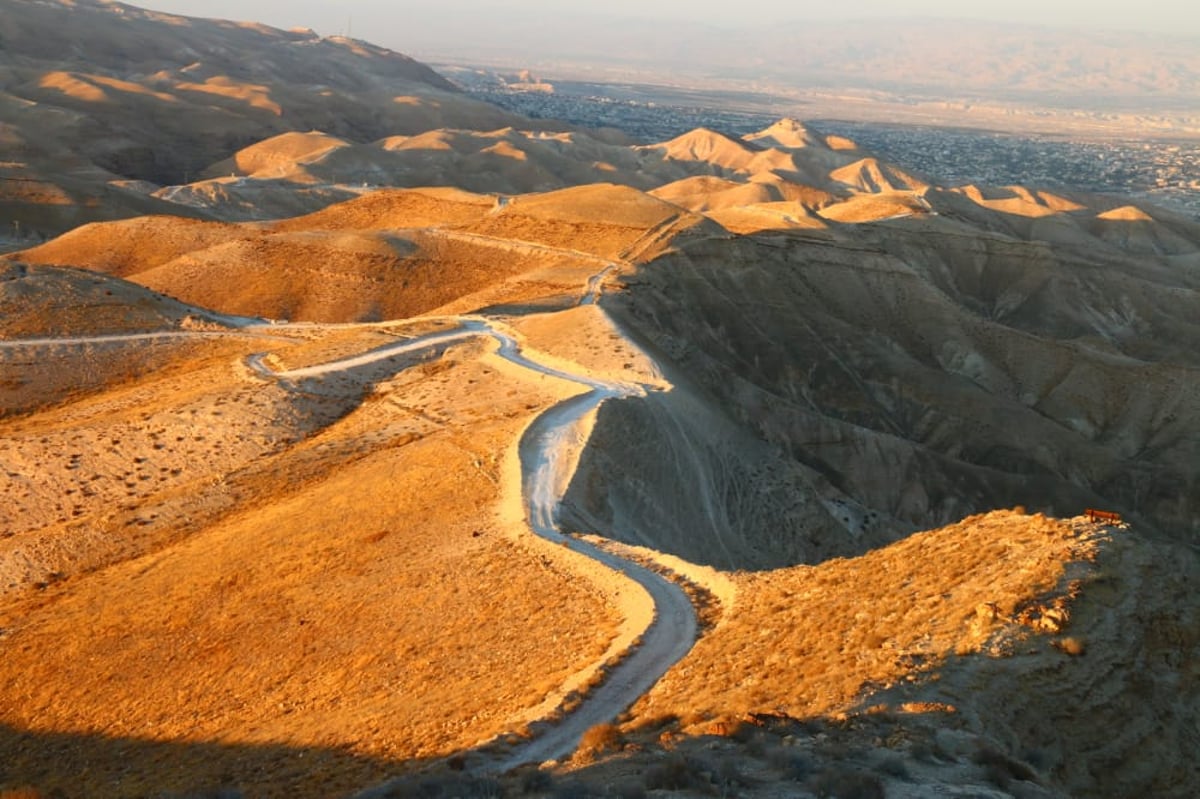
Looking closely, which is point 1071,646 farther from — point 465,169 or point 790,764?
point 465,169

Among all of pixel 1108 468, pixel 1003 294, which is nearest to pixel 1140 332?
pixel 1003 294

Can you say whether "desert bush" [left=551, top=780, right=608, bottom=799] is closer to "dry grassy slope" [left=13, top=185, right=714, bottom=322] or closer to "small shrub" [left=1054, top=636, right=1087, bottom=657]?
"small shrub" [left=1054, top=636, right=1087, bottom=657]

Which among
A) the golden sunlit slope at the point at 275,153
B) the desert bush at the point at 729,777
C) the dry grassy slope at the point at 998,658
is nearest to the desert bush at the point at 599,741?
the dry grassy slope at the point at 998,658

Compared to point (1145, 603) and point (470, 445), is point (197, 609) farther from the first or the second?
point (1145, 603)

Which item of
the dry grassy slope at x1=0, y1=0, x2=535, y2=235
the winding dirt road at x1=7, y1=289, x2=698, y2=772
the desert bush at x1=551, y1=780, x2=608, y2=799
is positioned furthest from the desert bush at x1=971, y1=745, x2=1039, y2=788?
the dry grassy slope at x1=0, y1=0, x2=535, y2=235

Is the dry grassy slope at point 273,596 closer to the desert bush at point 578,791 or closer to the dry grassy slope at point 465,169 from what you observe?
the desert bush at point 578,791

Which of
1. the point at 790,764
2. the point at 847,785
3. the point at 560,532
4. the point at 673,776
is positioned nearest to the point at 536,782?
the point at 673,776
